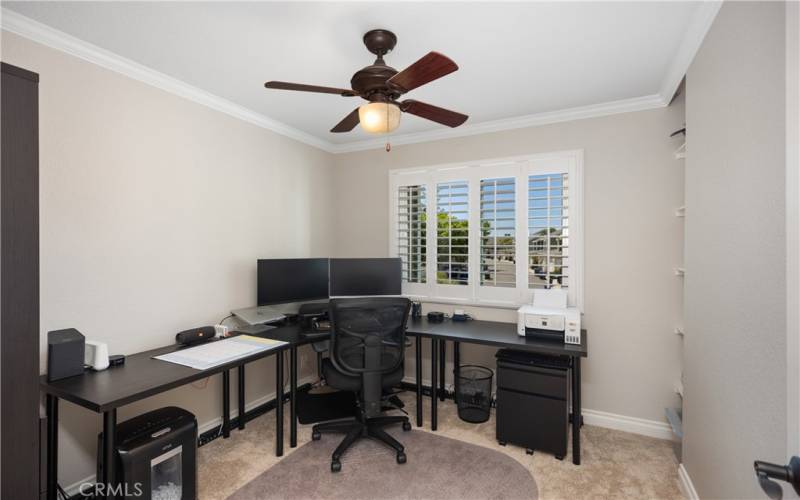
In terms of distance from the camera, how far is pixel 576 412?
94.7 inches

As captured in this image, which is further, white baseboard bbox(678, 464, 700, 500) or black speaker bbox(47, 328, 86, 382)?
white baseboard bbox(678, 464, 700, 500)

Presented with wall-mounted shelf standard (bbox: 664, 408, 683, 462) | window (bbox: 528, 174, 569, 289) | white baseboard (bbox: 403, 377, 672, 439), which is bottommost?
white baseboard (bbox: 403, 377, 672, 439)

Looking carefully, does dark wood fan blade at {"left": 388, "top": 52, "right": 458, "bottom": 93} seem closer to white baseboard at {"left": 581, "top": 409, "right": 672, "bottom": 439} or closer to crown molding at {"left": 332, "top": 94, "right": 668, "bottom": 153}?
crown molding at {"left": 332, "top": 94, "right": 668, "bottom": 153}

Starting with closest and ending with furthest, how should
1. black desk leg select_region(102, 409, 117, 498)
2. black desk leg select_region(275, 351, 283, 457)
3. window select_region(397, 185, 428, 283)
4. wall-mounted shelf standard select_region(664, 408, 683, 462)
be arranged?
black desk leg select_region(102, 409, 117, 498) → wall-mounted shelf standard select_region(664, 408, 683, 462) → black desk leg select_region(275, 351, 283, 457) → window select_region(397, 185, 428, 283)

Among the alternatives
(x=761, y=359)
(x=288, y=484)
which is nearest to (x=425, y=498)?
(x=288, y=484)

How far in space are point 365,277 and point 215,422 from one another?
1.61 m

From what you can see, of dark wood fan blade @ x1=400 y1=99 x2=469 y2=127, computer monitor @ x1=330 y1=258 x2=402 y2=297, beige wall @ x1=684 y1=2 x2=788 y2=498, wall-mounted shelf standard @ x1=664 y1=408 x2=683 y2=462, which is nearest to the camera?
beige wall @ x1=684 y1=2 x2=788 y2=498

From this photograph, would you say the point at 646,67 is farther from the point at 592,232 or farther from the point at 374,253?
the point at 374,253

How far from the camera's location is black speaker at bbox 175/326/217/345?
2.34m

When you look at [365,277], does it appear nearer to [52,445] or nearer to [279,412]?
[279,412]

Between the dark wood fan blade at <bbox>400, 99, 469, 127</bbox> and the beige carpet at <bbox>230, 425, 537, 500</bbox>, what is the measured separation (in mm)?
2121

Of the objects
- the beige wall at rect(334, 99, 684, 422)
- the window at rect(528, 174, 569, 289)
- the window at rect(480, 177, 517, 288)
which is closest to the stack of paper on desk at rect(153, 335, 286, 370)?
the window at rect(480, 177, 517, 288)

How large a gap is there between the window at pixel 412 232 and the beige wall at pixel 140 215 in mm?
1183

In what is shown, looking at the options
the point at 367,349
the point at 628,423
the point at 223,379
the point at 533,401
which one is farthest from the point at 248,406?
the point at 628,423
